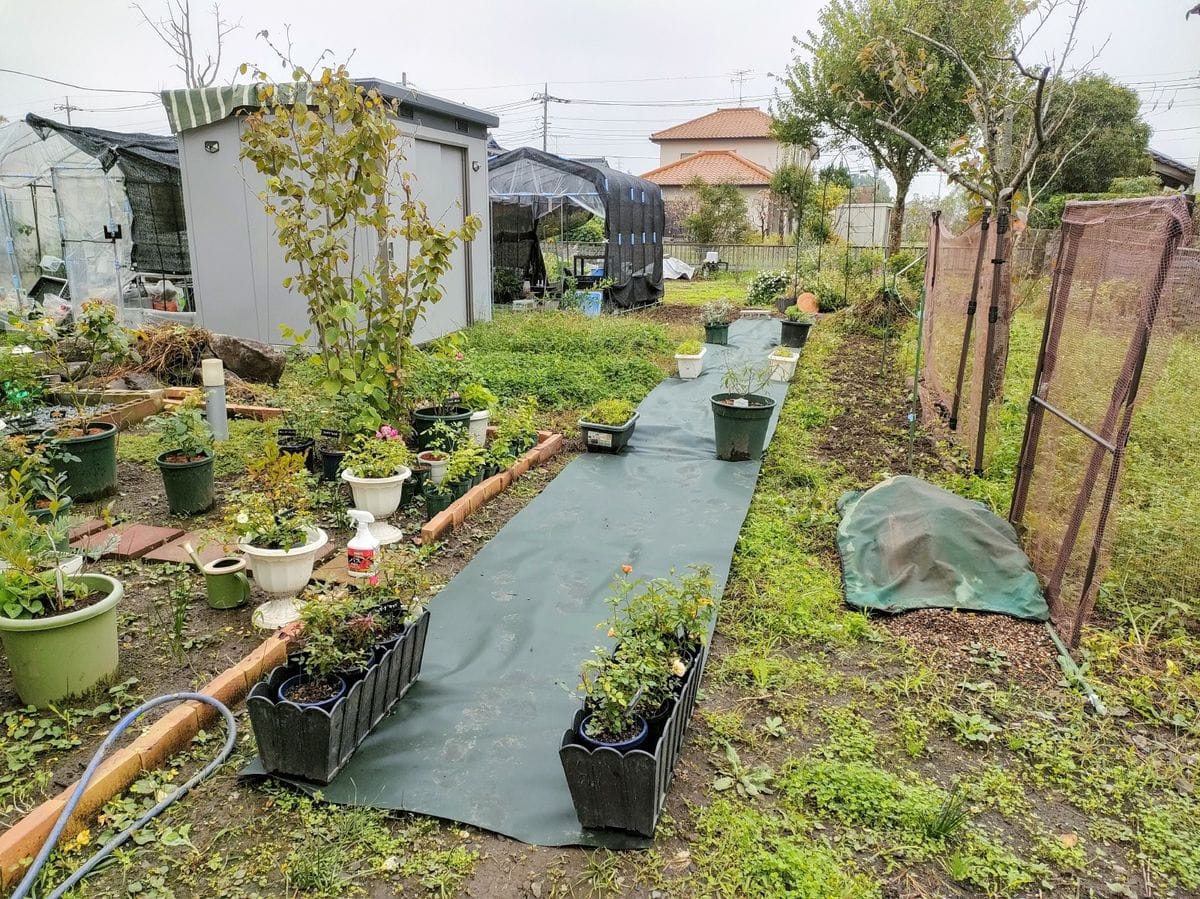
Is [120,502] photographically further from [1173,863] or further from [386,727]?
[1173,863]

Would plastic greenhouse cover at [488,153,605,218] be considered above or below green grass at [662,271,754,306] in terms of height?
above

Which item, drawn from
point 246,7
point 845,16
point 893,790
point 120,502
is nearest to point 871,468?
point 893,790

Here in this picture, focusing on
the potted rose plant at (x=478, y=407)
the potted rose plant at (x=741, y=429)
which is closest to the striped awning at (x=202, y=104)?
the potted rose plant at (x=478, y=407)

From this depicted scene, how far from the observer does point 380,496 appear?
4164 millimetres

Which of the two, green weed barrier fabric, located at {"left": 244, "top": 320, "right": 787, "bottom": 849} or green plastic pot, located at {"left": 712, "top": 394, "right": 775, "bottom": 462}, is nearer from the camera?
green weed barrier fabric, located at {"left": 244, "top": 320, "right": 787, "bottom": 849}

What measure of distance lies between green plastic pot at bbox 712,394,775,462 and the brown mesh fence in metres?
1.94

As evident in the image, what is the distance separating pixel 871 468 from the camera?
17.9 feet

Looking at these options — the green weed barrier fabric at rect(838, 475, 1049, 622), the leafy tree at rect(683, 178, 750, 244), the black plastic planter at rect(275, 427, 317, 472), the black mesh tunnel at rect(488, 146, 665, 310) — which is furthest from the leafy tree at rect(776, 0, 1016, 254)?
the black plastic planter at rect(275, 427, 317, 472)

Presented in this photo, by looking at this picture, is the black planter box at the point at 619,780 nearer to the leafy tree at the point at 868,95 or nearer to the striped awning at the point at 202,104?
the striped awning at the point at 202,104

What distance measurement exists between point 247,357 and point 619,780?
248 inches

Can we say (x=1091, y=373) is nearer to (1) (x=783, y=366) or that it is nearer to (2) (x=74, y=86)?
(1) (x=783, y=366)

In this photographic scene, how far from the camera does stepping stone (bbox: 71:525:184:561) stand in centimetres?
373

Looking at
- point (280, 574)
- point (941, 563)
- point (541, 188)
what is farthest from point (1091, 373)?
point (541, 188)

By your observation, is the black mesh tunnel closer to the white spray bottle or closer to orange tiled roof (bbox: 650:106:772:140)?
the white spray bottle
